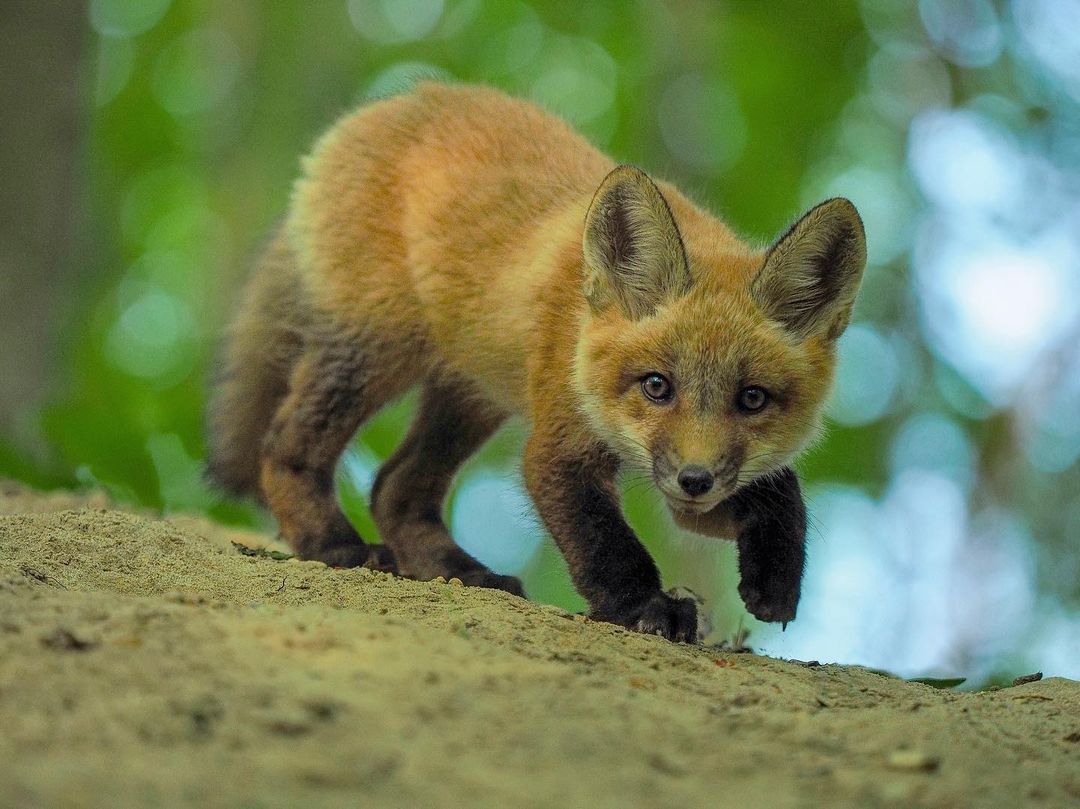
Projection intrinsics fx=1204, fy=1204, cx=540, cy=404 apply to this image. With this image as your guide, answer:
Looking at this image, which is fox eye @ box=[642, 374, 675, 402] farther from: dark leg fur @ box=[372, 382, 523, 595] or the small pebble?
the small pebble

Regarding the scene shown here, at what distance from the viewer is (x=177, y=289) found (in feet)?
86.5

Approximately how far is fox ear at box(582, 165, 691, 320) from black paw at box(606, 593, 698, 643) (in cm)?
125

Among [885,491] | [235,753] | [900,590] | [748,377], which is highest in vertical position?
[885,491]

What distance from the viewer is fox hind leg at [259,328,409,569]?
21.2ft

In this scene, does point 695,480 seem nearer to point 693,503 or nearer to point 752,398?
point 693,503

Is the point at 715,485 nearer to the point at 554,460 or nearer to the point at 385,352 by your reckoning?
the point at 554,460

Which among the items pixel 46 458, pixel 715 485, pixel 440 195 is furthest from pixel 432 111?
pixel 46 458

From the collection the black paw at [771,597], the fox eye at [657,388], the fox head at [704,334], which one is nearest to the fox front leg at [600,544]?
the fox head at [704,334]

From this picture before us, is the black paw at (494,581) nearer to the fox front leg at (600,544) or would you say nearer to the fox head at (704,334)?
the fox front leg at (600,544)

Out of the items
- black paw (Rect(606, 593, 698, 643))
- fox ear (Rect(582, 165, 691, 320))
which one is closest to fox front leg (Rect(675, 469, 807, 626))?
black paw (Rect(606, 593, 698, 643))

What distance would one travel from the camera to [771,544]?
5.26m

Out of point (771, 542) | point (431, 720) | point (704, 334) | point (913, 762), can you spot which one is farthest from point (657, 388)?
point (431, 720)

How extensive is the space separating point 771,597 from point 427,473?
2.43m

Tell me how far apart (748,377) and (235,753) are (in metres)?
2.93
